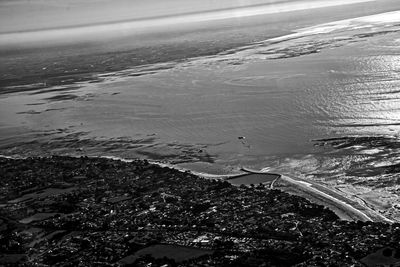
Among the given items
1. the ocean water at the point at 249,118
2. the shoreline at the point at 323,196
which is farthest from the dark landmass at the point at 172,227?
the ocean water at the point at 249,118

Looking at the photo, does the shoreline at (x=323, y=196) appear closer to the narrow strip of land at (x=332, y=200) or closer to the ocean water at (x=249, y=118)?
the narrow strip of land at (x=332, y=200)

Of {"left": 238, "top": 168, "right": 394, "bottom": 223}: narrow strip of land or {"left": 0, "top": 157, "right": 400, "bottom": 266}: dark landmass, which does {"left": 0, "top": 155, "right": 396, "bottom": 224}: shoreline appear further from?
{"left": 0, "top": 157, "right": 400, "bottom": 266}: dark landmass

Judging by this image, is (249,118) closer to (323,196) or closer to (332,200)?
(323,196)

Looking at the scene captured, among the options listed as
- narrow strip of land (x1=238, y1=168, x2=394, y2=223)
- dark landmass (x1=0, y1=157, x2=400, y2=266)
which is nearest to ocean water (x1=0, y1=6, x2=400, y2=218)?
narrow strip of land (x1=238, y1=168, x2=394, y2=223)

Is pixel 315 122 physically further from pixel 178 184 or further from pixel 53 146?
pixel 53 146

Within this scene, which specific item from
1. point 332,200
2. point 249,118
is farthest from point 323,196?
point 249,118

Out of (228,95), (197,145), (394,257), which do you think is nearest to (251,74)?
(228,95)
